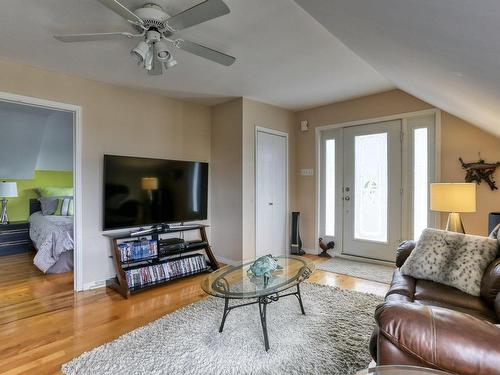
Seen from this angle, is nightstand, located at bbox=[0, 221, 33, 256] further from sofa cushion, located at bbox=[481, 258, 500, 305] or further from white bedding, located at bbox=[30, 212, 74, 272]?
sofa cushion, located at bbox=[481, 258, 500, 305]

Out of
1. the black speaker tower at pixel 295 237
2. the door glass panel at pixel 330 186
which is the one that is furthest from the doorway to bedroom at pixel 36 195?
the door glass panel at pixel 330 186

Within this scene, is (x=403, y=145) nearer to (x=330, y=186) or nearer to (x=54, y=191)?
(x=330, y=186)

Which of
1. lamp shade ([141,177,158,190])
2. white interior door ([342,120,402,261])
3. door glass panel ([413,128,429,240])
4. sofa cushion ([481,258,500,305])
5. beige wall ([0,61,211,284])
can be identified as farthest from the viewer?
white interior door ([342,120,402,261])

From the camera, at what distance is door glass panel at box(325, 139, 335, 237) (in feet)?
14.9

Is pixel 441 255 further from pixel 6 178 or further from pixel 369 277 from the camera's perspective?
pixel 6 178

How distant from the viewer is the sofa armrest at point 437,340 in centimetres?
87

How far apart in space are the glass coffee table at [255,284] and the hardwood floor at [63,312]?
2.38ft

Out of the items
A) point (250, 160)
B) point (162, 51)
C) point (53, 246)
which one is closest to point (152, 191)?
point (250, 160)

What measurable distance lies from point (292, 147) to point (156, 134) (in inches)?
87.0

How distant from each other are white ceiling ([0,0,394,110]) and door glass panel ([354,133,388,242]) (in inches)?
29.9

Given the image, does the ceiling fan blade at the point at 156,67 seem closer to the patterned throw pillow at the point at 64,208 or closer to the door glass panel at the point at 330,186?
the door glass panel at the point at 330,186

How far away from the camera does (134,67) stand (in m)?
2.92

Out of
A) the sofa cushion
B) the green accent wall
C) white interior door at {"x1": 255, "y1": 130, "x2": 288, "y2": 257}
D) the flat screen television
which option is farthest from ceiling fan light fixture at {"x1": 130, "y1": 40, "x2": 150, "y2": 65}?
the green accent wall

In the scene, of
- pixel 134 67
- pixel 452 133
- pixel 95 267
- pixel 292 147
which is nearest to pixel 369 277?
pixel 452 133
